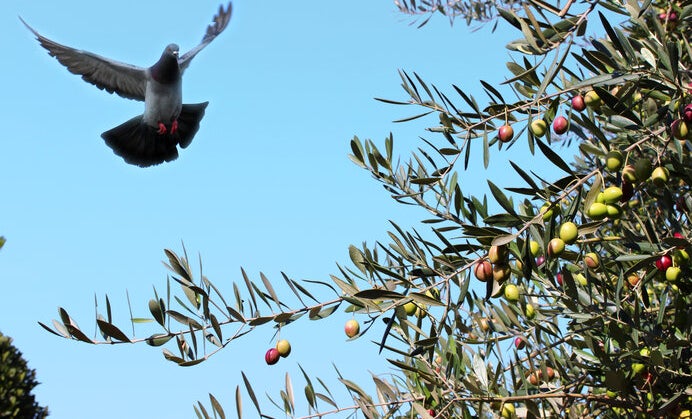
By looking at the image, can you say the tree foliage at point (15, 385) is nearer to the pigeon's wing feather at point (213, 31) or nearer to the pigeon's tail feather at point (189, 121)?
the pigeon's tail feather at point (189, 121)

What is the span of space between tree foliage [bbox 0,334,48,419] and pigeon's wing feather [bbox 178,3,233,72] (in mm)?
4003

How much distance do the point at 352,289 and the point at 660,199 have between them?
1256mm

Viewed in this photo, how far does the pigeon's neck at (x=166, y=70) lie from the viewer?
8.00 metres

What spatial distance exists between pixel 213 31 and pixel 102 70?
4.92 ft

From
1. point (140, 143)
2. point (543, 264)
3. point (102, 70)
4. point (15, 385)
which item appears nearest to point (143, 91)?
point (102, 70)

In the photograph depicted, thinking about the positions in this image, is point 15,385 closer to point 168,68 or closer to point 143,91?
point 143,91

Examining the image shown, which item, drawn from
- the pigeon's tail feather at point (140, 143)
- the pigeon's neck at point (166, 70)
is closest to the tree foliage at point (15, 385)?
the pigeon's tail feather at point (140, 143)

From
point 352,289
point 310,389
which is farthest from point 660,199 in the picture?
point 310,389

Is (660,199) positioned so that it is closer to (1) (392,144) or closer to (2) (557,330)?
(2) (557,330)

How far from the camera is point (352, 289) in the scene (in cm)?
250

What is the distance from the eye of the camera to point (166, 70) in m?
8.02

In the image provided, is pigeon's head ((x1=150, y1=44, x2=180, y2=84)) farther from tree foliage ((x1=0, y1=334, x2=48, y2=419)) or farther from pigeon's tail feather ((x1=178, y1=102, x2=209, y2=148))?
tree foliage ((x1=0, y1=334, x2=48, y2=419))

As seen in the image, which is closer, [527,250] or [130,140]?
[527,250]

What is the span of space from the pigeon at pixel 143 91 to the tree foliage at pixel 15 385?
294cm
